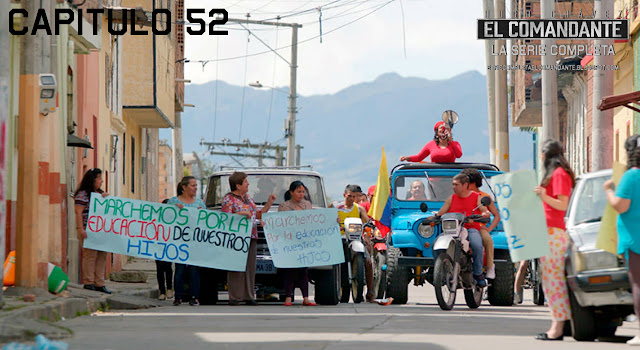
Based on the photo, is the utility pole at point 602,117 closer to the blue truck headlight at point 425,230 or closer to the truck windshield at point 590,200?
the blue truck headlight at point 425,230

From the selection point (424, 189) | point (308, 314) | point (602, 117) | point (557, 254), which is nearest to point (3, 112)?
point (308, 314)

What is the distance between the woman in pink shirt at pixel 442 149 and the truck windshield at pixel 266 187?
4.83 ft

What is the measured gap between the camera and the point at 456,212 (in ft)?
54.2

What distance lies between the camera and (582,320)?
1097 centimetres

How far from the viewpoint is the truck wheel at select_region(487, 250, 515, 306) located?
1772 cm

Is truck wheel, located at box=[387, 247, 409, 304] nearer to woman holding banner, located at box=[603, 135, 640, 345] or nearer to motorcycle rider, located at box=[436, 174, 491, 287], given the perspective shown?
motorcycle rider, located at box=[436, 174, 491, 287]

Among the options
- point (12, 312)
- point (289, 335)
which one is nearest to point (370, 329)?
point (289, 335)

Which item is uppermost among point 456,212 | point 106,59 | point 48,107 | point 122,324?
point 106,59

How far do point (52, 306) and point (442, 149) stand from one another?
823 cm

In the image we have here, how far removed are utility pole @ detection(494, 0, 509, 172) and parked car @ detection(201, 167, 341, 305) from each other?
11.6m

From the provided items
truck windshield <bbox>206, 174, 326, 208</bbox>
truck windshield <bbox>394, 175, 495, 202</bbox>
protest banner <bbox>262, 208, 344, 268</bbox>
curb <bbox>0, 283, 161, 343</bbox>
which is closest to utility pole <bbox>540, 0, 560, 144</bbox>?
truck windshield <bbox>394, 175, 495, 202</bbox>

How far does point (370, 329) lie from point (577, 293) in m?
2.19

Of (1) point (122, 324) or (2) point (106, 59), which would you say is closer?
(1) point (122, 324)

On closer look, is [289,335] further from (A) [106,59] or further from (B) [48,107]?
(A) [106,59]
